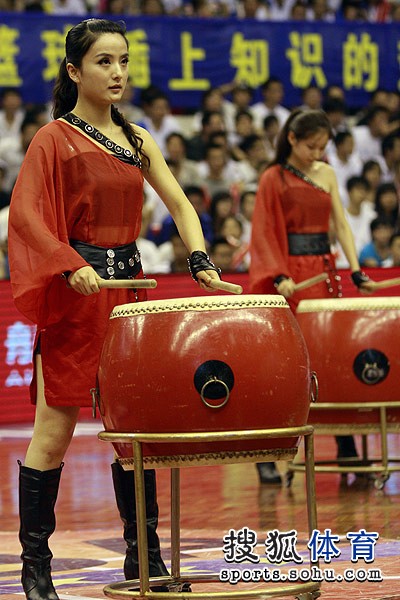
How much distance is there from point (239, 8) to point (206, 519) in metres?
8.76

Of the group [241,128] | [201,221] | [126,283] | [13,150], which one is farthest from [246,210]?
[126,283]

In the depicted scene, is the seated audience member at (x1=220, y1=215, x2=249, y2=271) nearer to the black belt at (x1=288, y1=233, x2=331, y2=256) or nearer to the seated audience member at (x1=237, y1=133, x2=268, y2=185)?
the seated audience member at (x1=237, y1=133, x2=268, y2=185)

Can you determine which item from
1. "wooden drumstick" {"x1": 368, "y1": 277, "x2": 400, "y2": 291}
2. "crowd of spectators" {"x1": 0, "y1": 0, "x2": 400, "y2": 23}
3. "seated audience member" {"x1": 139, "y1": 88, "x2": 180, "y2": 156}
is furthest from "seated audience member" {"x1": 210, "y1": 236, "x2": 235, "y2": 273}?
"crowd of spectators" {"x1": 0, "y1": 0, "x2": 400, "y2": 23}

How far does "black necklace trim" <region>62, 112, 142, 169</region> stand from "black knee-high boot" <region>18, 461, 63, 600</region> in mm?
905

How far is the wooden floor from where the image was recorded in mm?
3957

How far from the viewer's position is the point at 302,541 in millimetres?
4480

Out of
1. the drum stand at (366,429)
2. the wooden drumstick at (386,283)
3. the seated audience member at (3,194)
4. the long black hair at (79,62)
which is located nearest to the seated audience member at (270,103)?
the seated audience member at (3,194)

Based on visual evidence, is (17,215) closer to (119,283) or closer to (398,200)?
(119,283)

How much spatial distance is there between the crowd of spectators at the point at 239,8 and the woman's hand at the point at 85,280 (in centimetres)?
837

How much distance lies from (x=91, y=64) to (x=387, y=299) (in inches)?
96.2

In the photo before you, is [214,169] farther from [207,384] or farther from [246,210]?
[207,384]

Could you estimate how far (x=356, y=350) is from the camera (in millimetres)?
5816

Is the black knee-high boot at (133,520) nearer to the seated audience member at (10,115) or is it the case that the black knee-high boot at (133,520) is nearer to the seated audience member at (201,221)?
the seated audience member at (201,221)

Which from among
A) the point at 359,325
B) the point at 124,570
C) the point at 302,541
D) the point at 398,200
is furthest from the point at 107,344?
the point at 398,200
